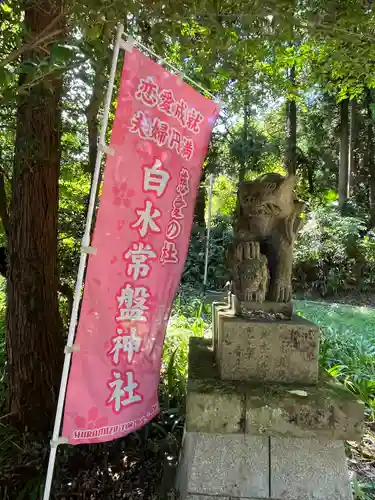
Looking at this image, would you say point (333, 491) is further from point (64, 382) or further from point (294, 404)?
point (64, 382)

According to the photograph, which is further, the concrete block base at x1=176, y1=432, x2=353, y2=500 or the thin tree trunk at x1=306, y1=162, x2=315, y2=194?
the thin tree trunk at x1=306, y1=162, x2=315, y2=194

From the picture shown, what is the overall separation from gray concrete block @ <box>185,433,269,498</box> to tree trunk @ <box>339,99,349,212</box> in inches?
475

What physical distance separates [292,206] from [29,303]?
2101mm

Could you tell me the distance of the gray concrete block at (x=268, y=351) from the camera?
211 centimetres

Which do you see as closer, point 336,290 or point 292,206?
point 292,206

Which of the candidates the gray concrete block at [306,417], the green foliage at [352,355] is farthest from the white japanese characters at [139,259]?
the green foliage at [352,355]

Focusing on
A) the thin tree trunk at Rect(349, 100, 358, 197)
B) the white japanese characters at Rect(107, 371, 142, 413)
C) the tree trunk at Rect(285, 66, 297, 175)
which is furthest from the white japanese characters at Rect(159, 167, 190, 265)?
the thin tree trunk at Rect(349, 100, 358, 197)

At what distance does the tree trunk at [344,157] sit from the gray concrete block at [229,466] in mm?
12076

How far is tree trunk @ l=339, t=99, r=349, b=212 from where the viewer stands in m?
13.3

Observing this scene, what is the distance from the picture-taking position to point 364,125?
15.0 meters

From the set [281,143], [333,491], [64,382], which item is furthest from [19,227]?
[281,143]

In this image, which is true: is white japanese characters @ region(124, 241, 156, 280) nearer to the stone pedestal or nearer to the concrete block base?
the stone pedestal

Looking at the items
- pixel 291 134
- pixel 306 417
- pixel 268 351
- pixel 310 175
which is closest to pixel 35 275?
pixel 268 351

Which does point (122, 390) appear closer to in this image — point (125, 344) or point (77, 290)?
point (125, 344)
